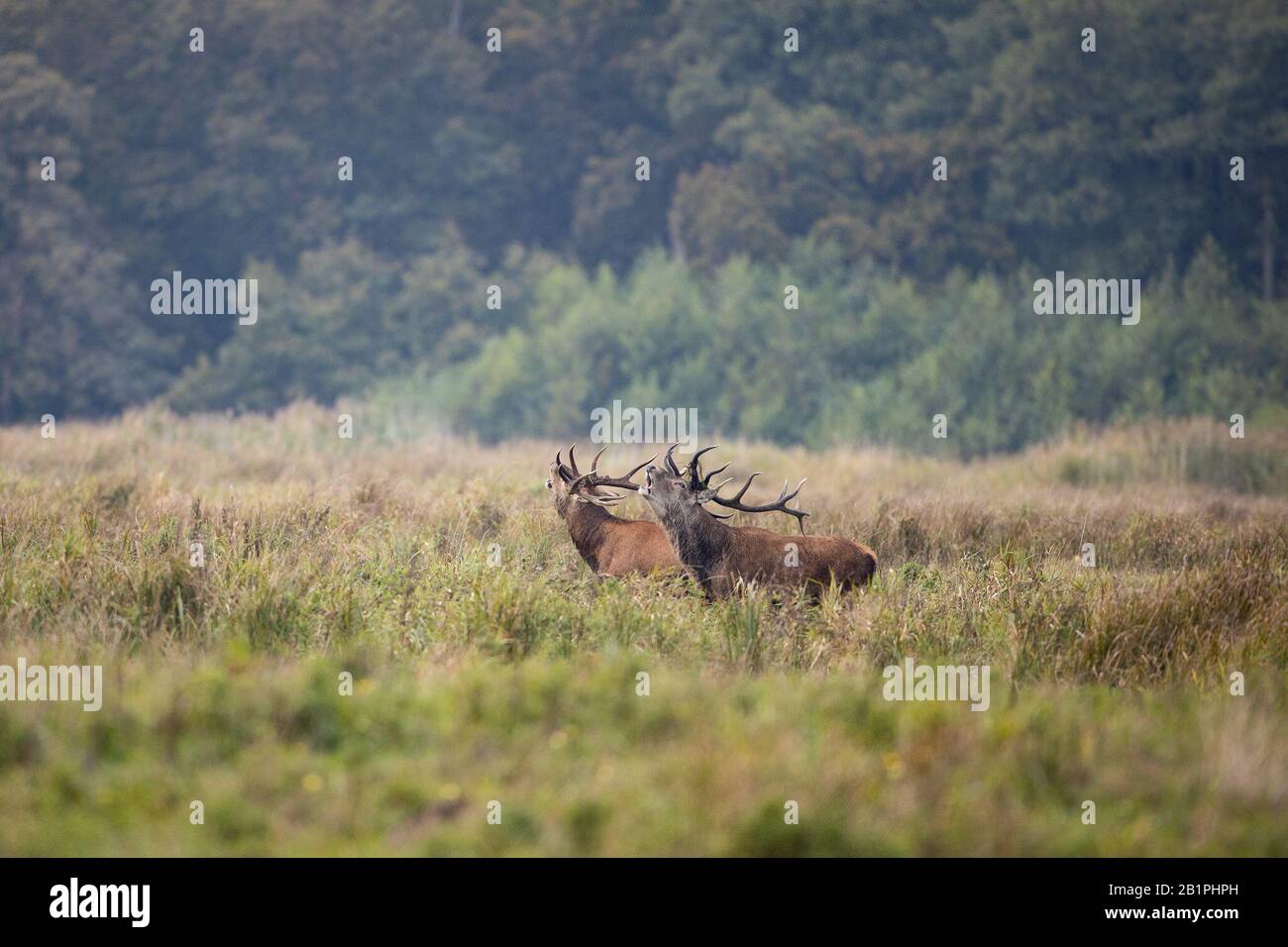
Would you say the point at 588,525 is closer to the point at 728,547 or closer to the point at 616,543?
the point at 616,543

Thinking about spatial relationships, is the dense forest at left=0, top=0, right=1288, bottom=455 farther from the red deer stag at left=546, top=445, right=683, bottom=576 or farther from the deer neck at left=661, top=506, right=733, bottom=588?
the deer neck at left=661, top=506, right=733, bottom=588

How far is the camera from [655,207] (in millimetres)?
41125

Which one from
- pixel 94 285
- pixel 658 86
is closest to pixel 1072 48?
pixel 658 86

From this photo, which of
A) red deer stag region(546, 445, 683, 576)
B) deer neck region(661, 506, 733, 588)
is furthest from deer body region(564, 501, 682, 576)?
deer neck region(661, 506, 733, 588)

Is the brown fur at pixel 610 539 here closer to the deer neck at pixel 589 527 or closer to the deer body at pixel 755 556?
the deer neck at pixel 589 527

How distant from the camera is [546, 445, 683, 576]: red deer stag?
11.0 metres

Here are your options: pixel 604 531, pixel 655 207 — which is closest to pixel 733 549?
pixel 604 531

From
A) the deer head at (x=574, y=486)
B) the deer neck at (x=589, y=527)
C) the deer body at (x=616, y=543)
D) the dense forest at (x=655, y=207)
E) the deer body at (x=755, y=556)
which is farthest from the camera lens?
the dense forest at (x=655, y=207)

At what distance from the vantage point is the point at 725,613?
9.56 m

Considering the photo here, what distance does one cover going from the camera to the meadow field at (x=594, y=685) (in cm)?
619

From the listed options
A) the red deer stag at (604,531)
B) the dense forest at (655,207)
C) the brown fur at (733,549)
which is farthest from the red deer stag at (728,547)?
the dense forest at (655,207)

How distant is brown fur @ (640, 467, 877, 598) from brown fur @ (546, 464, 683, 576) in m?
0.21

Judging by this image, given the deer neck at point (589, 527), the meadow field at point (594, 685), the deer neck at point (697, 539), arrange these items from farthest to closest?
the deer neck at point (589, 527), the deer neck at point (697, 539), the meadow field at point (594, 685)
